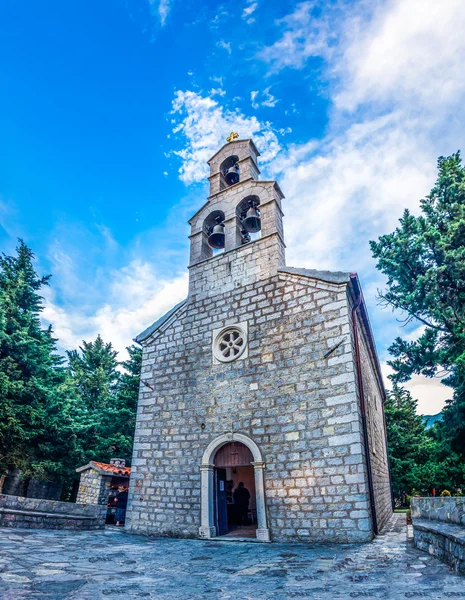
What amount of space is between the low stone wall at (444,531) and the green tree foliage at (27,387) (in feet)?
41.6

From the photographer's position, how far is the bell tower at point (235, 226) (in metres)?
9.41

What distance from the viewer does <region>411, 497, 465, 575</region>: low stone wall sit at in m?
3.61

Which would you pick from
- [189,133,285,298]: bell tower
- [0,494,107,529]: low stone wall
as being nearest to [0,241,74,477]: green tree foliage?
[0,494,107,529]: low stone wall

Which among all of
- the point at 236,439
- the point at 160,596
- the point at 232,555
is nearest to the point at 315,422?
the point at 236,439

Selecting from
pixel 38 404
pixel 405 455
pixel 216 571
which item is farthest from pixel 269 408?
pixel 405 455

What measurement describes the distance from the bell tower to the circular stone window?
120 cm

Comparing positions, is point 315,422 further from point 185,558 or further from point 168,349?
point 168,349

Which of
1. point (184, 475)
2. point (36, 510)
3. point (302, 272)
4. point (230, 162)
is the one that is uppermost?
point (230, 162)

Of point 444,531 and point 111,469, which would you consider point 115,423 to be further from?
point 444,531

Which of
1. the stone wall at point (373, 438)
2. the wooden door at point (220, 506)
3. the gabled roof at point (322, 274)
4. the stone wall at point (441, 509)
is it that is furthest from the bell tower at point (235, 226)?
the stone wall at point (441, 509)

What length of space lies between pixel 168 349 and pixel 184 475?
123 inches

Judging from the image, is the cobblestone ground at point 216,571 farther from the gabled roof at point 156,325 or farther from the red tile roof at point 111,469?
the gabled roof at point 156,325

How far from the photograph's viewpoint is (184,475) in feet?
27.2

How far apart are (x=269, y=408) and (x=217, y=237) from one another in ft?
17.4
